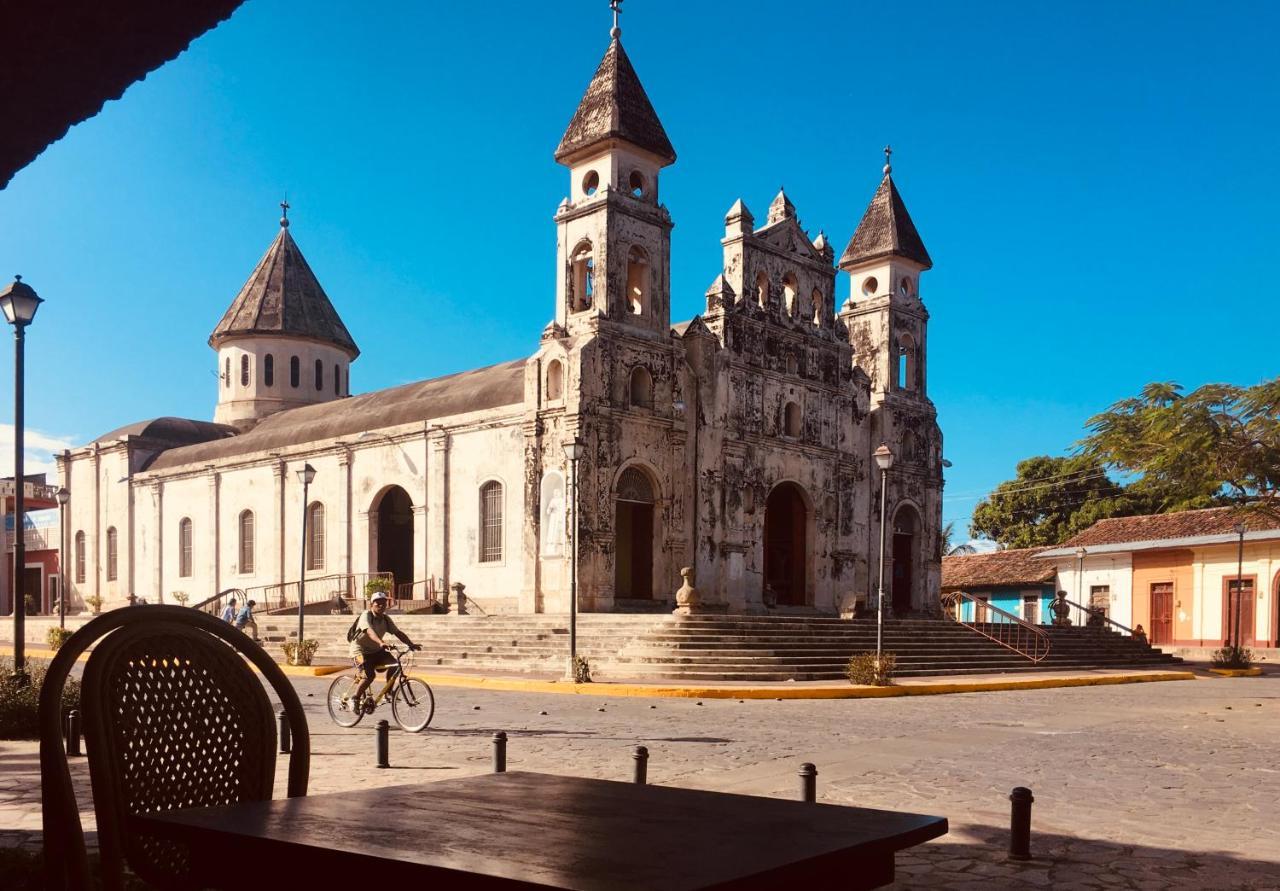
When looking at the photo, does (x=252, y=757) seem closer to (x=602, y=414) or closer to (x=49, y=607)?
(x=602, y=414)

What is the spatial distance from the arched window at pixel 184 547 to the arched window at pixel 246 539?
302 centimetres

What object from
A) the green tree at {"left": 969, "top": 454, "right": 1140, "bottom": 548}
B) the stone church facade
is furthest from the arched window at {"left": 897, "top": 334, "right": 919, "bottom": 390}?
the green tree at {"left": 969, "top": 454, "right": 1140, "bottom": 548}

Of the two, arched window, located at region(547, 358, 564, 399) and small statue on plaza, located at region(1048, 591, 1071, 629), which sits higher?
arched window, located at region(547, 358, 564, 399)

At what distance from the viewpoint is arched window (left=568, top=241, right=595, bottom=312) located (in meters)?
29.7

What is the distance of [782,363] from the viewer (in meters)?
33.3

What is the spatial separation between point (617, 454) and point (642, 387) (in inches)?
80.3

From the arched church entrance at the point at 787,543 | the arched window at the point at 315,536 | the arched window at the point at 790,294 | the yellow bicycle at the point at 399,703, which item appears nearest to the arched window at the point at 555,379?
the arched church entrance at the point at 787,543

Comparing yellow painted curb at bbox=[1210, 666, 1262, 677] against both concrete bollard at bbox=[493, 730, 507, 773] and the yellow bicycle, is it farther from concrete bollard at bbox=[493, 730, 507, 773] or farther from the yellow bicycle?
concrete bollard at bbox=[493, 730, 507, 773]

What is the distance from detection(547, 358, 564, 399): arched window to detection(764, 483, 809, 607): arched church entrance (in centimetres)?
770

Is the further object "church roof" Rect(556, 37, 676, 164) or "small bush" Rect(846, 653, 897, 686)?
"church roof" Rect(556, 37, 676, 164)

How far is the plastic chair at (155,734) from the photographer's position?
3.64 metres

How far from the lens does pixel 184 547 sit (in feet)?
134

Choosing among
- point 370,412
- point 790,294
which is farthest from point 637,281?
point 370,412

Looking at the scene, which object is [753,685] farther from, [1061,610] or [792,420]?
[1061,610]
